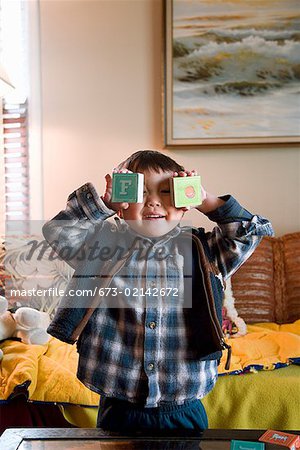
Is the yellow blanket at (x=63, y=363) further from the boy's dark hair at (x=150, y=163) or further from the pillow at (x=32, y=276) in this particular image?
Answer: the boy's dark hair at (x=150, y=163)

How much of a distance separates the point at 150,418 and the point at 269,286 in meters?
1.16

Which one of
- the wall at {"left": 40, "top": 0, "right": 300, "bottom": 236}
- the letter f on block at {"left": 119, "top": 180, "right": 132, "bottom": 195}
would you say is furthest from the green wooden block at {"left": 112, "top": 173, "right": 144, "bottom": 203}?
the wall at {"left": 40, "top": 0, "right": 300, "bottom": 236}

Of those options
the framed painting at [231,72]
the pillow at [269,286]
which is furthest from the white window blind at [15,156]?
the pillow at [269,286]

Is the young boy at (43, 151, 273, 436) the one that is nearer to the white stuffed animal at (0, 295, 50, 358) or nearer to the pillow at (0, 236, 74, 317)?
the white stuffed animal at (0, 295, 50, 358)

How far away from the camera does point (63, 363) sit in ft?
4.86

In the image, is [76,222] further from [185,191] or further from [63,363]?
[63,363]

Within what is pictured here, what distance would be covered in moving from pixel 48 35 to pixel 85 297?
1.67 m

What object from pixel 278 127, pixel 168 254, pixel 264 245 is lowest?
pixel 264 245

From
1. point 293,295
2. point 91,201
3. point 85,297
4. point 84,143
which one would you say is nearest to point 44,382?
point 85,297

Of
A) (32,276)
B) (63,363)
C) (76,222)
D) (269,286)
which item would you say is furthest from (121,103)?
(76,222)

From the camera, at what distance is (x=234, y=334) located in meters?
1.75

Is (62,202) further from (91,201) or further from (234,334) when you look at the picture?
(91,201)

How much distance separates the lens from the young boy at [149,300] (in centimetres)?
90

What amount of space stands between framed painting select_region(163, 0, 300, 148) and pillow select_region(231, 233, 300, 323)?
499 mm
